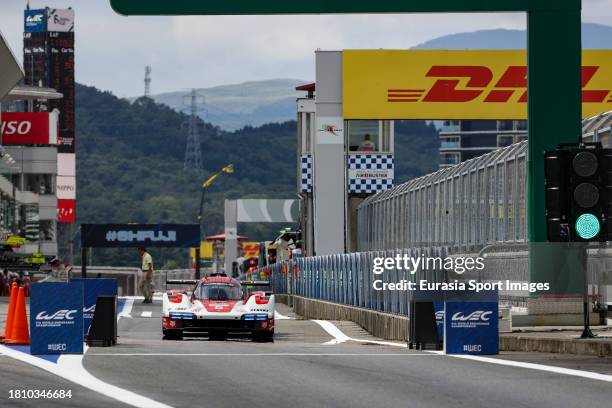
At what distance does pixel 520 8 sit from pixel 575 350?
692 centimetres

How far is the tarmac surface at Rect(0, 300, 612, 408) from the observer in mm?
11336

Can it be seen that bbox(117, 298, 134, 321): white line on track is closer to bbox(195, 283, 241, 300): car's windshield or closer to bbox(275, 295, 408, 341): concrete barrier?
bbox(275, 295, 408, 341): concrete barrier

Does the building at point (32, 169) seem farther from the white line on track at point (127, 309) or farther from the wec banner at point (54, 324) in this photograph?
the wec banner at point (54, 324)

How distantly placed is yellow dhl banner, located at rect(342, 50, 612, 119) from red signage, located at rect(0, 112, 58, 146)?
7585 cm

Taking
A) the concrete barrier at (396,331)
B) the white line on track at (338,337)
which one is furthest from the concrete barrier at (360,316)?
the white line on track at (338,337)

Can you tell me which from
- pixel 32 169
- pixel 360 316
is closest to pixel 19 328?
pixel 360 316

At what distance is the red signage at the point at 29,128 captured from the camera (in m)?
113

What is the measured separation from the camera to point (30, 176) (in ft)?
388

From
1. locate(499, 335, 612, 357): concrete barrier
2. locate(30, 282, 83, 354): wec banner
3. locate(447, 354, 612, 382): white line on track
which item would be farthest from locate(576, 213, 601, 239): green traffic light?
locate(30, 282, 83, 354): wec banner

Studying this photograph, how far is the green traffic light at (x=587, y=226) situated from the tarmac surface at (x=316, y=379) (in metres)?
1.44

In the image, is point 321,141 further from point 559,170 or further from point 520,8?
point 559,170

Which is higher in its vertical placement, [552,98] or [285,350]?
[552,98]

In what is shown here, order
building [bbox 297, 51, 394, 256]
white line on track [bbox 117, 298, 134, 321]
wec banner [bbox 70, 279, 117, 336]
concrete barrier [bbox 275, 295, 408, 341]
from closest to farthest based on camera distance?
wec banner [bbox 70, 279, 117, 336], concrete barrier [bbox 275, 295, 408, 341], white line on track [bbox 117, 298, 134, 321], building [bbox 297, 51, 394, 256]

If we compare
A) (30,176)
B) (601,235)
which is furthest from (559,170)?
(30,176)
